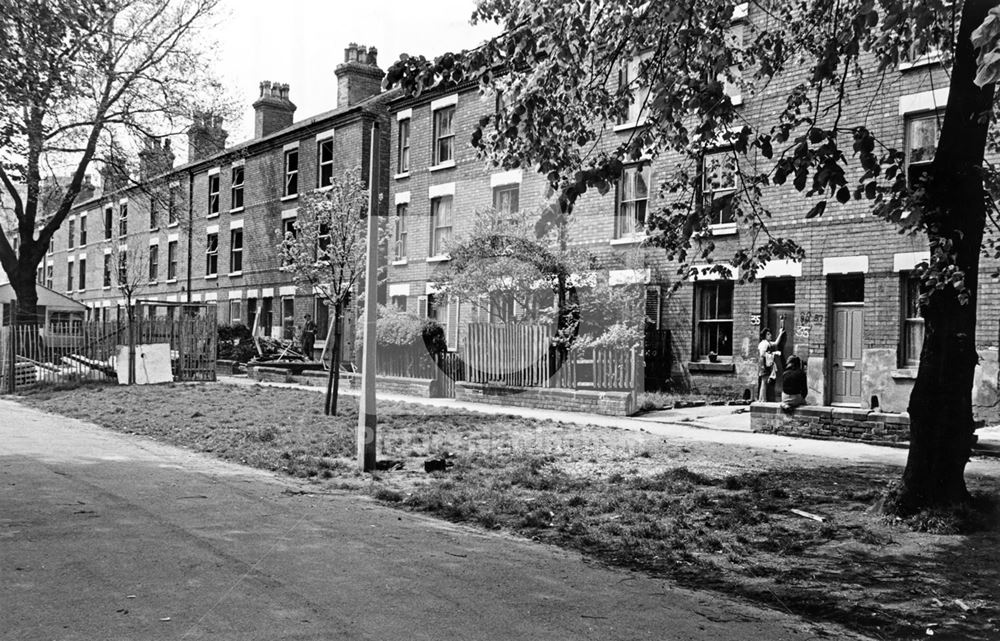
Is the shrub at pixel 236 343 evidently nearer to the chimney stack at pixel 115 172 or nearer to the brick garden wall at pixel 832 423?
the chimney stack at pixel 115 172

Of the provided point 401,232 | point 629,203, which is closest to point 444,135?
point 401,232

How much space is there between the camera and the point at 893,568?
580cm

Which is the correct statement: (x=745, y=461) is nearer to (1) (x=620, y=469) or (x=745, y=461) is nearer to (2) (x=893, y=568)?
(1) (x=620, y=469)

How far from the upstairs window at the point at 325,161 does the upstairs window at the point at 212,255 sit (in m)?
9.11

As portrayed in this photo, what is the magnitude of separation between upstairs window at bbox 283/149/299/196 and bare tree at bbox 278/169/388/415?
19.6 feet

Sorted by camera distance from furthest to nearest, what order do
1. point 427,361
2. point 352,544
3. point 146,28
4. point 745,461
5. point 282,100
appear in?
point 282,100, point 146,28, point 427,361, point 745,461, point 352,544

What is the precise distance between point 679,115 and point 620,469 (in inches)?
163

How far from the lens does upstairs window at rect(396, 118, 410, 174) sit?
28688 millimetres

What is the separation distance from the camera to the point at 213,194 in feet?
131

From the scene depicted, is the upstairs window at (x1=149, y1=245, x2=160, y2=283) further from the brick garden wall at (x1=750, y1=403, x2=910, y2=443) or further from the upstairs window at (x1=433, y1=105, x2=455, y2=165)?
the brick garden wall at (x1=750, y1=403, x2=910, y2=443)

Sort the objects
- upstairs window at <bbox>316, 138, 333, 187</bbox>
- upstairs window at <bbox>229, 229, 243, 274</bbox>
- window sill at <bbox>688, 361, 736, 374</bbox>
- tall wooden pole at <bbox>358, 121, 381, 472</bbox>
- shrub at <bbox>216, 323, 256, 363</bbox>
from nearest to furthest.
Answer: tall wooden pole at <bbox>358, 121, 381, 472</bbox>
window sill at <bbox>688, 361, 736, 374</bbox>
shrub at <bbox>216, 323, 256, 363</bbox>
upstairs window at <bbox>316, 138, 333, 187</bbox>
upstairs window at <bbox>229, 229, 243, 274</bbox>

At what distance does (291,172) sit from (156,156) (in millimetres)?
8827

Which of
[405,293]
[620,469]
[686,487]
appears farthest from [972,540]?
[405,293]

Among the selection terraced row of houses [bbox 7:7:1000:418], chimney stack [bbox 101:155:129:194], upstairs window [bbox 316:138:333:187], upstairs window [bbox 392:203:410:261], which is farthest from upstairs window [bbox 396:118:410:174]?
chimney stack [bbox 101:155:129:194]
